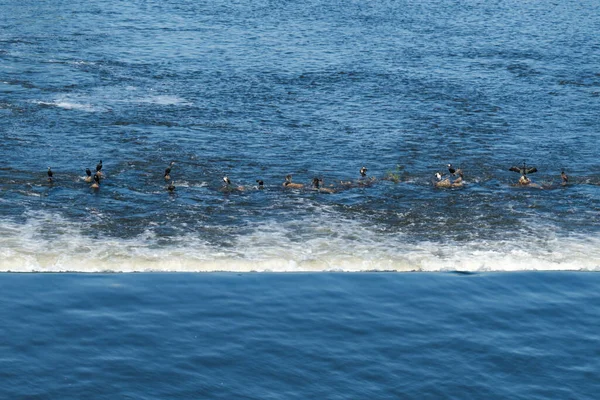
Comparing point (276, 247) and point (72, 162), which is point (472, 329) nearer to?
point (276, 247)

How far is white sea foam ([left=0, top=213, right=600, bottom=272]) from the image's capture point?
32375 millimetres

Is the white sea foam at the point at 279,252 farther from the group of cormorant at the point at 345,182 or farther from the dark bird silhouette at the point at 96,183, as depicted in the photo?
the group of cormorant at the point at 345,182

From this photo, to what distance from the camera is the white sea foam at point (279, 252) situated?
1275 inches

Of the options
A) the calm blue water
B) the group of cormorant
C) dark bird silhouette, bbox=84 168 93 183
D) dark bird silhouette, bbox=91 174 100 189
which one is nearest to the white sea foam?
the calm blue water

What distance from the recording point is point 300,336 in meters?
27.7

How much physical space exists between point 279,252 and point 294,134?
46.5ft

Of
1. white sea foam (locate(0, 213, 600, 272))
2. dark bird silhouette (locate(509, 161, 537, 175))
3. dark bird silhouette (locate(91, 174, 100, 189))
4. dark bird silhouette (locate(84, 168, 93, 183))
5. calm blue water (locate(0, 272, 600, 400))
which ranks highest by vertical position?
dark bird silhouette (locate(509, 161, 537, 175))

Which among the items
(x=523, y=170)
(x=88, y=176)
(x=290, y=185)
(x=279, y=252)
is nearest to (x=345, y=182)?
(x=290, y=185)

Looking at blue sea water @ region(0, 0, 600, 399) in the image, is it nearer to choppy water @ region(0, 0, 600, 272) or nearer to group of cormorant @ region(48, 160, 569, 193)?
choppy water @ region(0, 0, 600, 272)

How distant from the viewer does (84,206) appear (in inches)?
1480

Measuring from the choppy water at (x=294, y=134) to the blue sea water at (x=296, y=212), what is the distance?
146mm

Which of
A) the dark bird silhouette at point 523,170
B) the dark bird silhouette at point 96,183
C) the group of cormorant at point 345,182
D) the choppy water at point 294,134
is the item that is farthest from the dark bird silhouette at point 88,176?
the dark bird silhouette at point 523,170

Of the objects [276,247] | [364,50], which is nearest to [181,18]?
[364,50]

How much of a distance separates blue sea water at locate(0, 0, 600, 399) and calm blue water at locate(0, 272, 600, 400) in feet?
0.24
